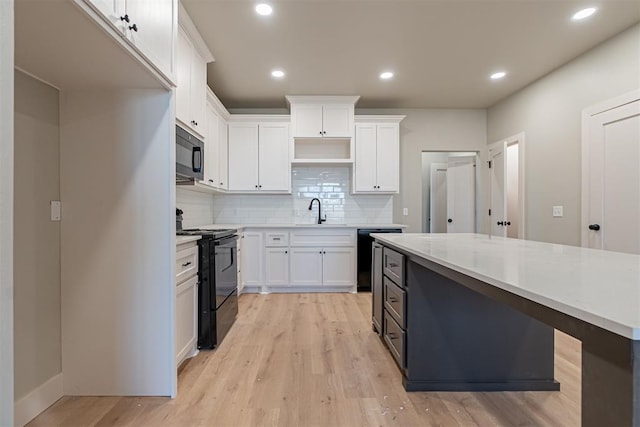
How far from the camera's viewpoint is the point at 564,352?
2.38 metres

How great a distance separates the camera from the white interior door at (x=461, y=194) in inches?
206

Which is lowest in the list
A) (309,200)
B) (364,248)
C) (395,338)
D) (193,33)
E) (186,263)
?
(395,338)

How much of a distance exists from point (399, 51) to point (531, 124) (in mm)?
2122

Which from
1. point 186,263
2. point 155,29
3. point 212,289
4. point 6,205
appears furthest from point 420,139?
point 6,205

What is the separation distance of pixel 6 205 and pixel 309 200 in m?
4.11

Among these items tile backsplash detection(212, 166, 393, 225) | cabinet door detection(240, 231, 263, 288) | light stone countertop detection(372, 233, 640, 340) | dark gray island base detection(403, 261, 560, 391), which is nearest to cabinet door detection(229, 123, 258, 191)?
tile backsplash detection(212, 166, 393, 225)

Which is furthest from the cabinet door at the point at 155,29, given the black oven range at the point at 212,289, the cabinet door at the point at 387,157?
the cabinet door at the point at 387,157

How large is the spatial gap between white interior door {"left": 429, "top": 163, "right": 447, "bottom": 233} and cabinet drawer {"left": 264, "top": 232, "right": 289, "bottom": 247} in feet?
10.9

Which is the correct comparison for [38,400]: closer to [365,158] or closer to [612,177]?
[365,158]

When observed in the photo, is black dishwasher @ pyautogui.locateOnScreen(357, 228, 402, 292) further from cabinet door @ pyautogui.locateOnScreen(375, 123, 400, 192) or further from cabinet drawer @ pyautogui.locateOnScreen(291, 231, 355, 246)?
cabinet door @ pyautogui.locateOnScreen(375, 123, 400, 192)

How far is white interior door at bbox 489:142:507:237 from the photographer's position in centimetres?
438

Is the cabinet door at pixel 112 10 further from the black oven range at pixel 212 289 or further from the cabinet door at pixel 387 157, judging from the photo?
the cabinet door at pixel 387 157

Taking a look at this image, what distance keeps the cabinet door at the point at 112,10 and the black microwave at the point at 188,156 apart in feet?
3.83

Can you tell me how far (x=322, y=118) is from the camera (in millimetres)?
4359
